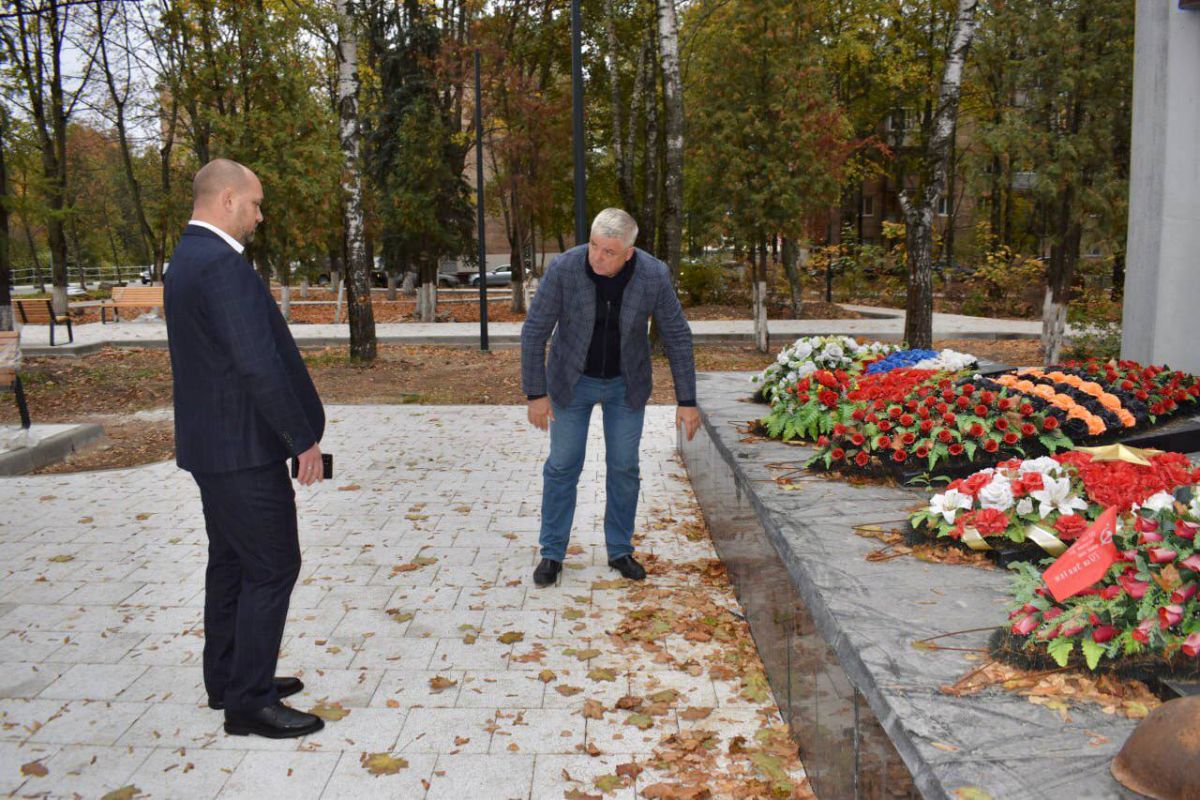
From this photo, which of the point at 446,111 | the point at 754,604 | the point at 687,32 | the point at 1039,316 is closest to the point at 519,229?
the point at 446,111

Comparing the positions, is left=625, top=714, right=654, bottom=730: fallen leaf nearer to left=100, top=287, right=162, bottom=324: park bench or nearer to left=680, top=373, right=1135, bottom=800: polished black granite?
left=680, top=373, right=1135, bottom=800: polished black granite

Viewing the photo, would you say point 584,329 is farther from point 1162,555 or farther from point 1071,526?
point 1162,555

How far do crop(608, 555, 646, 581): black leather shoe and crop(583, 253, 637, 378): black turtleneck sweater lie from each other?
1.08 metres

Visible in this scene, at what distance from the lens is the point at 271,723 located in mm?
3844

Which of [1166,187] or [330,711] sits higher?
[1166,187]

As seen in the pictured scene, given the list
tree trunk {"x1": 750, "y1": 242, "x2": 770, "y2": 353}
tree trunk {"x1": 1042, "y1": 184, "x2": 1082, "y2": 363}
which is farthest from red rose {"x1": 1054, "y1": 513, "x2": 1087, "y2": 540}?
tree trunk {"x1": 750, "y1": 242, "x2": 770, "y2": 353}

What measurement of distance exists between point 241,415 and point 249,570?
0.59 metres

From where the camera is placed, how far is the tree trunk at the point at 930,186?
41.6 feet

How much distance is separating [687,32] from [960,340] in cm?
1538

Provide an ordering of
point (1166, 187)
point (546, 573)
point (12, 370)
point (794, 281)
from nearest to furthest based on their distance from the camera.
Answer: point (546, 573) < point (1166, 187) < point (12, 370) < point (794, 281)

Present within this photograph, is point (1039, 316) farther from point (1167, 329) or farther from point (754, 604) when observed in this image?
point (754, 604)

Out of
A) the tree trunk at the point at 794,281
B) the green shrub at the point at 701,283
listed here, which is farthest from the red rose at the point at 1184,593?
the green shrub at the point at 701,283

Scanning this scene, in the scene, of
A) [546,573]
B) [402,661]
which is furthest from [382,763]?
[546,573]

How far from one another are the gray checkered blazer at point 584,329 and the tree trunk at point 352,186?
10707mm
